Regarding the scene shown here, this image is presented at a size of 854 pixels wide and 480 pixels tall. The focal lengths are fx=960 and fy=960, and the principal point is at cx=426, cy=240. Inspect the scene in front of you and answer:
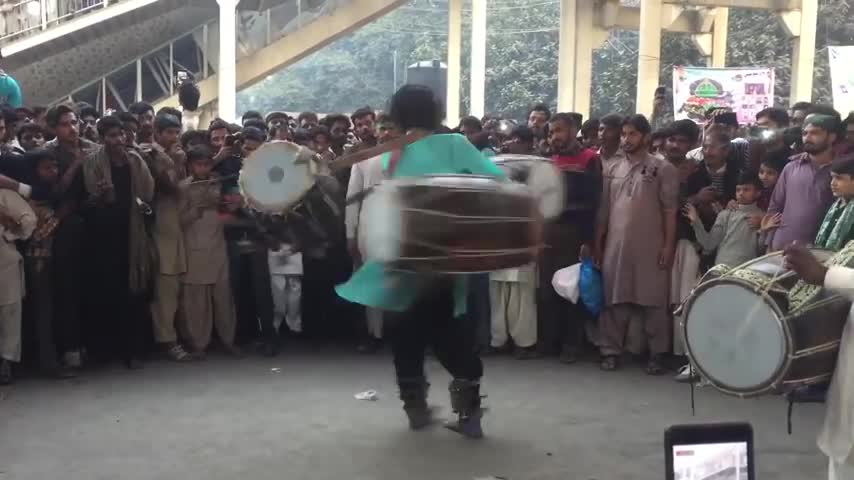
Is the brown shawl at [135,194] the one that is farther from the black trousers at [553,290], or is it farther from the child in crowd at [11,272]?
the black trousers at [553,290]

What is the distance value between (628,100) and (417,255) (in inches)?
862

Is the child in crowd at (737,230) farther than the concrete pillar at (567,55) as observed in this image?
No

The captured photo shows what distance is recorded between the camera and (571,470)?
4.51 m

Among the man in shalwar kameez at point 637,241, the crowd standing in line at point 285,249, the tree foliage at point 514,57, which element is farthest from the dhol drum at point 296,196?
the tree foliage at point 514,57

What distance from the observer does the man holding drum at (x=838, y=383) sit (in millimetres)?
3127

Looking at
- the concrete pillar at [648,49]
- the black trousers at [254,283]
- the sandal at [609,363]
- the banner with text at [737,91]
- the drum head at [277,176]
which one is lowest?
the sandal at [609,363]

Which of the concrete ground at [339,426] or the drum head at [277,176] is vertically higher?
the drum head at [277,176]

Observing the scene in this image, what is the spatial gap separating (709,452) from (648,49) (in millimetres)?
11215

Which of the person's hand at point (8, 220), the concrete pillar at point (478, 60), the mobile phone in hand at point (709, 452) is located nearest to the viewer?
the mobile phone in hand at point (709, 452)

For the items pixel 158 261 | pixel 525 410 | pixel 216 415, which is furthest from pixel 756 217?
pixel 158 261

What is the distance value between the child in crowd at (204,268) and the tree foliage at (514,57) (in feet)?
48.9

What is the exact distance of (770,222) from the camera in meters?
5.93

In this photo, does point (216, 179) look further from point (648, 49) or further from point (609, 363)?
point (648, 49)

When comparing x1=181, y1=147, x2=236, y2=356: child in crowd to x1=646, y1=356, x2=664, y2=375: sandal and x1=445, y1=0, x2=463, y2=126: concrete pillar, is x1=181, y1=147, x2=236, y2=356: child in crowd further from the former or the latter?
x1=445, y1=0, x2=463, y2=126: concrete pillar
